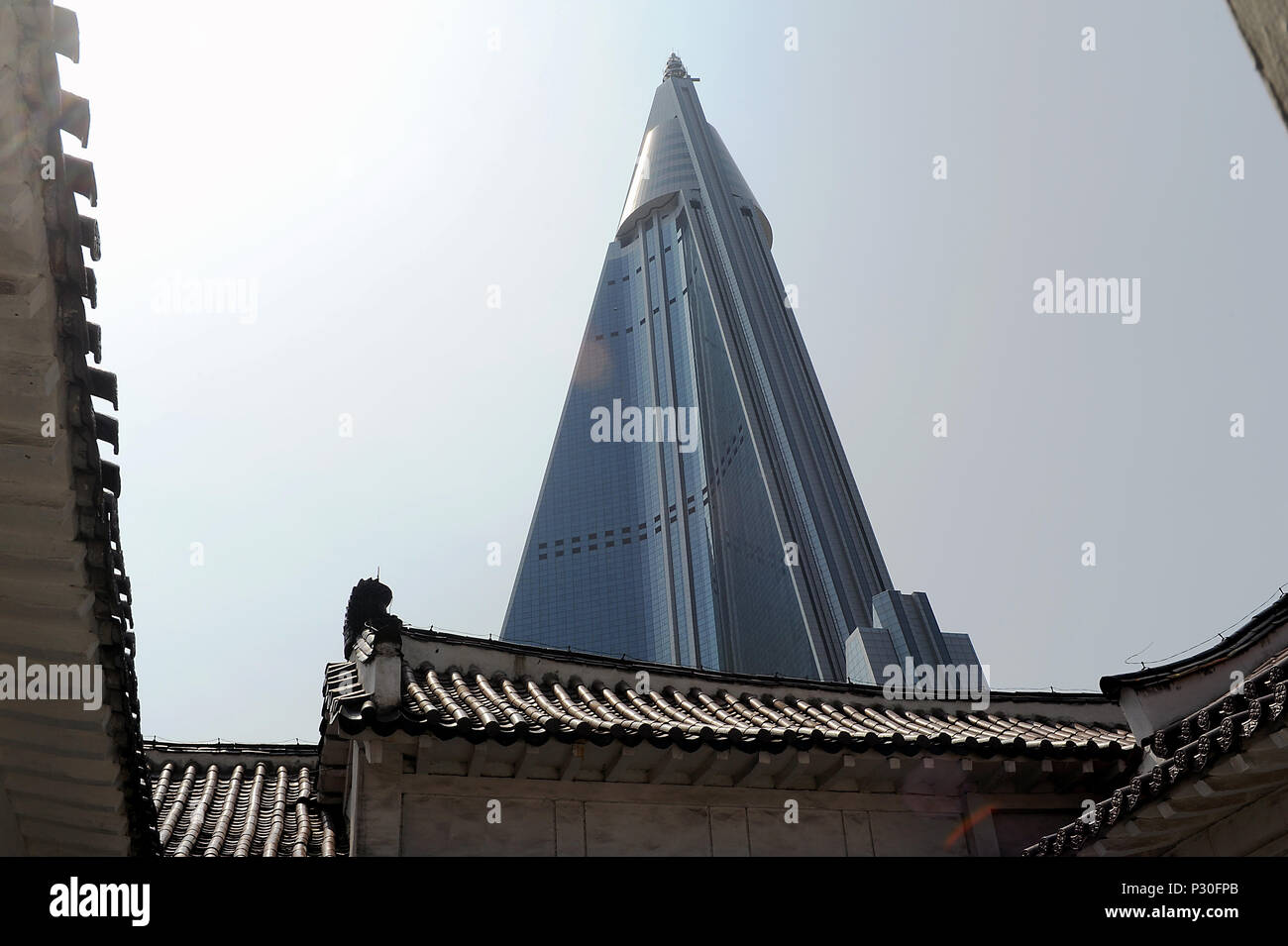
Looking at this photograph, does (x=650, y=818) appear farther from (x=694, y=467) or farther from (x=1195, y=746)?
(x=694, y=467)

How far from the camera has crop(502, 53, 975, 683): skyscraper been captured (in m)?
58.8

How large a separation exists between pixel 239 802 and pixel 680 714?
557 cm

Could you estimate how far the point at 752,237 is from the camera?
75938 millimetres

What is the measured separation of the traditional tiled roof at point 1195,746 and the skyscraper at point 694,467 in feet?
146

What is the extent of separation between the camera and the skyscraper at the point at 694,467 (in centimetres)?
5878

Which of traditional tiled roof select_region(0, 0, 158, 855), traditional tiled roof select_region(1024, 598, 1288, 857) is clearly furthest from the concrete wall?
traditional tiled roof select_region(0, 0, 158, 855)

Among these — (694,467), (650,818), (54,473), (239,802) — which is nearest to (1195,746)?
(650,818)

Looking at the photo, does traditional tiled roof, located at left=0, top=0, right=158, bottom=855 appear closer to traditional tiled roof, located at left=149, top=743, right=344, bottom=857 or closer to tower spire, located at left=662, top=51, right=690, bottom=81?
traditional tiled roof, located at left=149, top=743, right=344, bottom=857

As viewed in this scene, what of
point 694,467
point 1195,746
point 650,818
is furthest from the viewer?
point 694,467

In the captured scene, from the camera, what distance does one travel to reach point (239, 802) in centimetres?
1258

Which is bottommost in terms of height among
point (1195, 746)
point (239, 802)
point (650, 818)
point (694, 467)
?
point (650, 818)

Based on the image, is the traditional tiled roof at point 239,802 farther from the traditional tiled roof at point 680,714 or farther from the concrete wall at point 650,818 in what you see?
the traditional tiled roof at point 680,714
